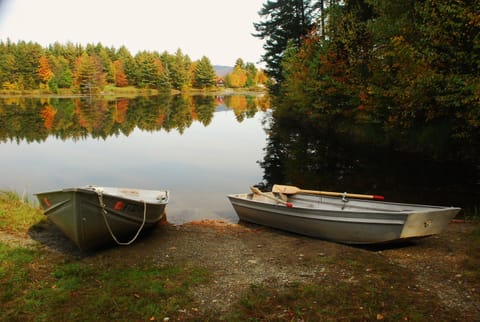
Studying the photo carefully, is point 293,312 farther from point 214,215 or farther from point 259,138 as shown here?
point 259,138

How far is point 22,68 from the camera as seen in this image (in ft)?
302

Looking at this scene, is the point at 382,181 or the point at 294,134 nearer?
the point at 382,181

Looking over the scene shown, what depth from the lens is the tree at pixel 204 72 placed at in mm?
129625

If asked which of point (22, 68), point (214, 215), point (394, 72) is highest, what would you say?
point (22, 68)

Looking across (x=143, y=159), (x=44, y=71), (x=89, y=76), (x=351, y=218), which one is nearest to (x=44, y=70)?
(x=44, y=71)

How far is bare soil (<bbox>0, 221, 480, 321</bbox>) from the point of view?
6.68 meters

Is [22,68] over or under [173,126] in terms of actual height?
over

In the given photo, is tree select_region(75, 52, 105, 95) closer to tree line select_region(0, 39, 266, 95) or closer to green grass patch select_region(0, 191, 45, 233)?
tree line select_region(0, 39, 266, 95)

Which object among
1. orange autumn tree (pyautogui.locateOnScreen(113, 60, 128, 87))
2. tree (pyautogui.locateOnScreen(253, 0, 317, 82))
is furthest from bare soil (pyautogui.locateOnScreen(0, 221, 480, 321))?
orange autumn tree (pyautogui.locateOnScreen(113, 60, 128, 87))

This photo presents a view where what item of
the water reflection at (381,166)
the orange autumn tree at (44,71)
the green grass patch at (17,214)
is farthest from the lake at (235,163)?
the orange autumn tree at (44,71)

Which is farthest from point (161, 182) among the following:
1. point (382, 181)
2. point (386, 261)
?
point (386, 261)

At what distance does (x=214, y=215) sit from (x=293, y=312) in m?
7.57

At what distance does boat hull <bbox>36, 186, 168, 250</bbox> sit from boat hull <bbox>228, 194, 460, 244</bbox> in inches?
139

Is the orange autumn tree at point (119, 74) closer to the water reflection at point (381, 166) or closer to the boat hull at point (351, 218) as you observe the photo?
the water reflection at point (381, 166)
